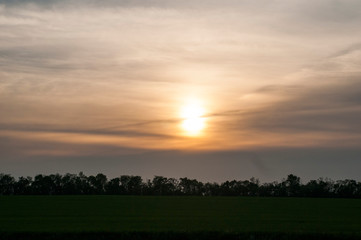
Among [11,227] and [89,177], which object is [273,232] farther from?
[89,177]

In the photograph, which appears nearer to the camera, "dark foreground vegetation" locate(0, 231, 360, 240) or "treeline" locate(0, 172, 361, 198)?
"dark foreground vegetation" locate(0, 231, 360, 240)

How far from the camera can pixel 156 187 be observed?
140 meters

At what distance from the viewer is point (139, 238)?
2989 cm

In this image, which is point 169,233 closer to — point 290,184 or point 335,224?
point 335,224

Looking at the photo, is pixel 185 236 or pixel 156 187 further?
pixel 156 187

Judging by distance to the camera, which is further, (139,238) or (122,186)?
(122,186)

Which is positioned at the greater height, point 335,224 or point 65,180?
point 65,180

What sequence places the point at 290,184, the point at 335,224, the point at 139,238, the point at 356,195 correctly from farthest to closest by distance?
1. the point at 290,184
2. the point at 356,195
3. the point at 335,224
4. the point at 139,238

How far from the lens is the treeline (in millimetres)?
119625

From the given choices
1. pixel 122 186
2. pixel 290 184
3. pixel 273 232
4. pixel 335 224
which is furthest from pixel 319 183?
pixel 273 232

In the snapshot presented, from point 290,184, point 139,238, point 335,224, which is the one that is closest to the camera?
point 139,238

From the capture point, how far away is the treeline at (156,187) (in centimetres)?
11962

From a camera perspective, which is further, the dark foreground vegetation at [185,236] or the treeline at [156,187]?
the treeline at [156,187]

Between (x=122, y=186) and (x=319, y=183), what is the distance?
4620 centimetres
